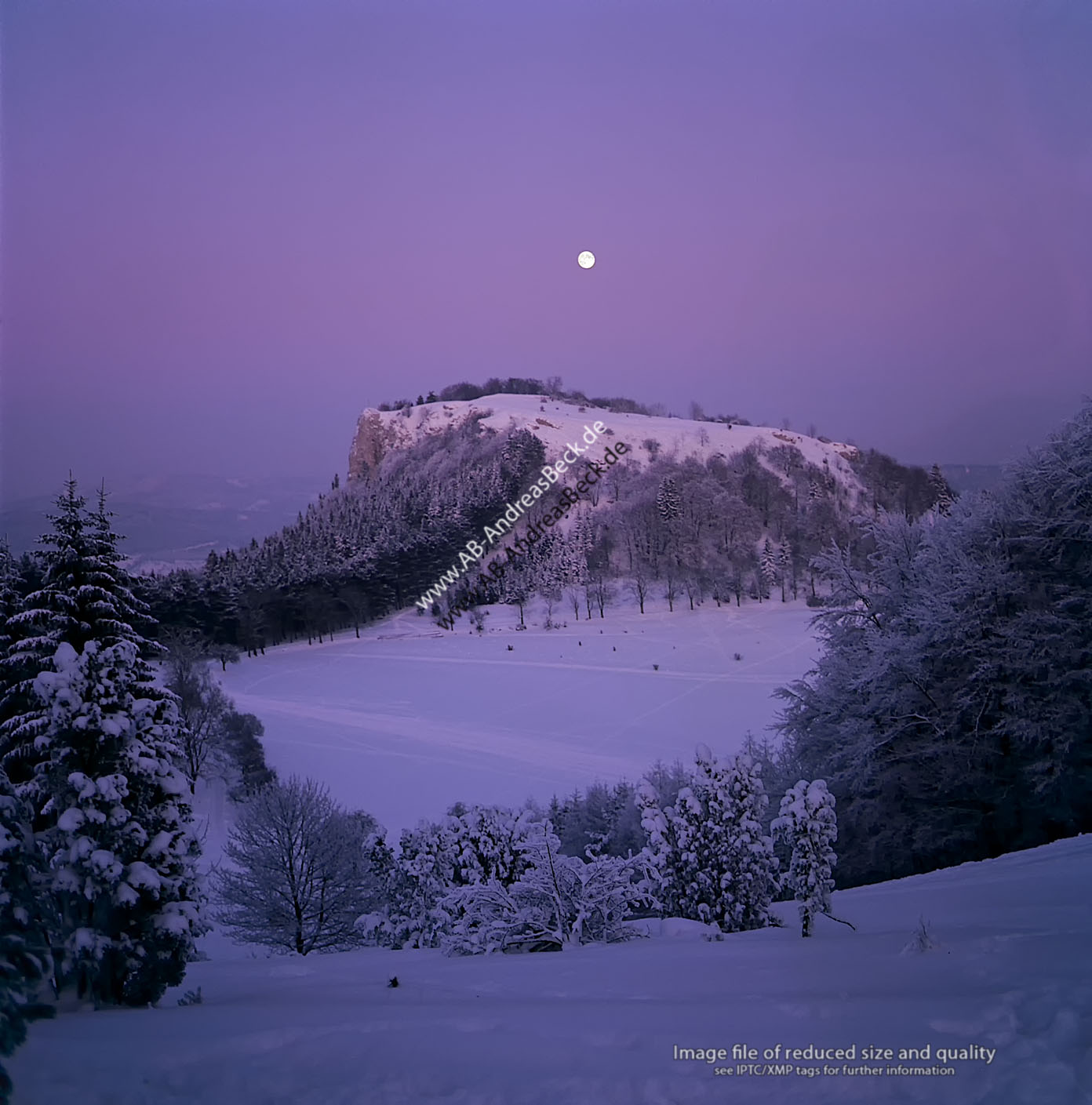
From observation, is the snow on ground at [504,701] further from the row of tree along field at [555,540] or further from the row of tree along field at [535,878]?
the row of tree along field at [535,878]

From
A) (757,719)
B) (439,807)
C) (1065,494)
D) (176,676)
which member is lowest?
(439,807)

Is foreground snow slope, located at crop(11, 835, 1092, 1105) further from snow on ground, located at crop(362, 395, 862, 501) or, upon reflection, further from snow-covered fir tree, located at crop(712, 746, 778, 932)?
snow on ground, located at crop(362, 395, 862, 501)

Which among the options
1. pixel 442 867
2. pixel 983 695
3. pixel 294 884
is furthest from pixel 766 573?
pixel 442 867

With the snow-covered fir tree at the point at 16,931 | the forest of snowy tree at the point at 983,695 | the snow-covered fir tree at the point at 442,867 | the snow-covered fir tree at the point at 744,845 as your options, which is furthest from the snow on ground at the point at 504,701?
the snow-covered fir tree at the point at 16,931

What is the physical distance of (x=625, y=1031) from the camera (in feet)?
12.5

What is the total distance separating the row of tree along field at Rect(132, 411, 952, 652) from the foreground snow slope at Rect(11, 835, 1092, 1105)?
29.5 metres

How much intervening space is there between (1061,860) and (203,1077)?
878cm

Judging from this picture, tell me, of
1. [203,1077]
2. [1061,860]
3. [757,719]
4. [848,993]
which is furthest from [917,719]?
[757,719]

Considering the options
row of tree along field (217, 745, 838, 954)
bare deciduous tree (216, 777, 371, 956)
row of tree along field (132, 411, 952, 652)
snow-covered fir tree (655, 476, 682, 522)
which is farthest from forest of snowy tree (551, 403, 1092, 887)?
snow-covered fir tree (655, 476, 682, 522)

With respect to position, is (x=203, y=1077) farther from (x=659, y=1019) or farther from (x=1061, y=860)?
(x=1061, y=860)

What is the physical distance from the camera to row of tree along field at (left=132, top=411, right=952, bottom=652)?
46656 millimetres

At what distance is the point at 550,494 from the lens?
293 ft

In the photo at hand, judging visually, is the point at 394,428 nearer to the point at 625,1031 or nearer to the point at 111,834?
the point at 111,834

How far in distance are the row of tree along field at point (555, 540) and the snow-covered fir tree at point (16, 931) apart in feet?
98.4
